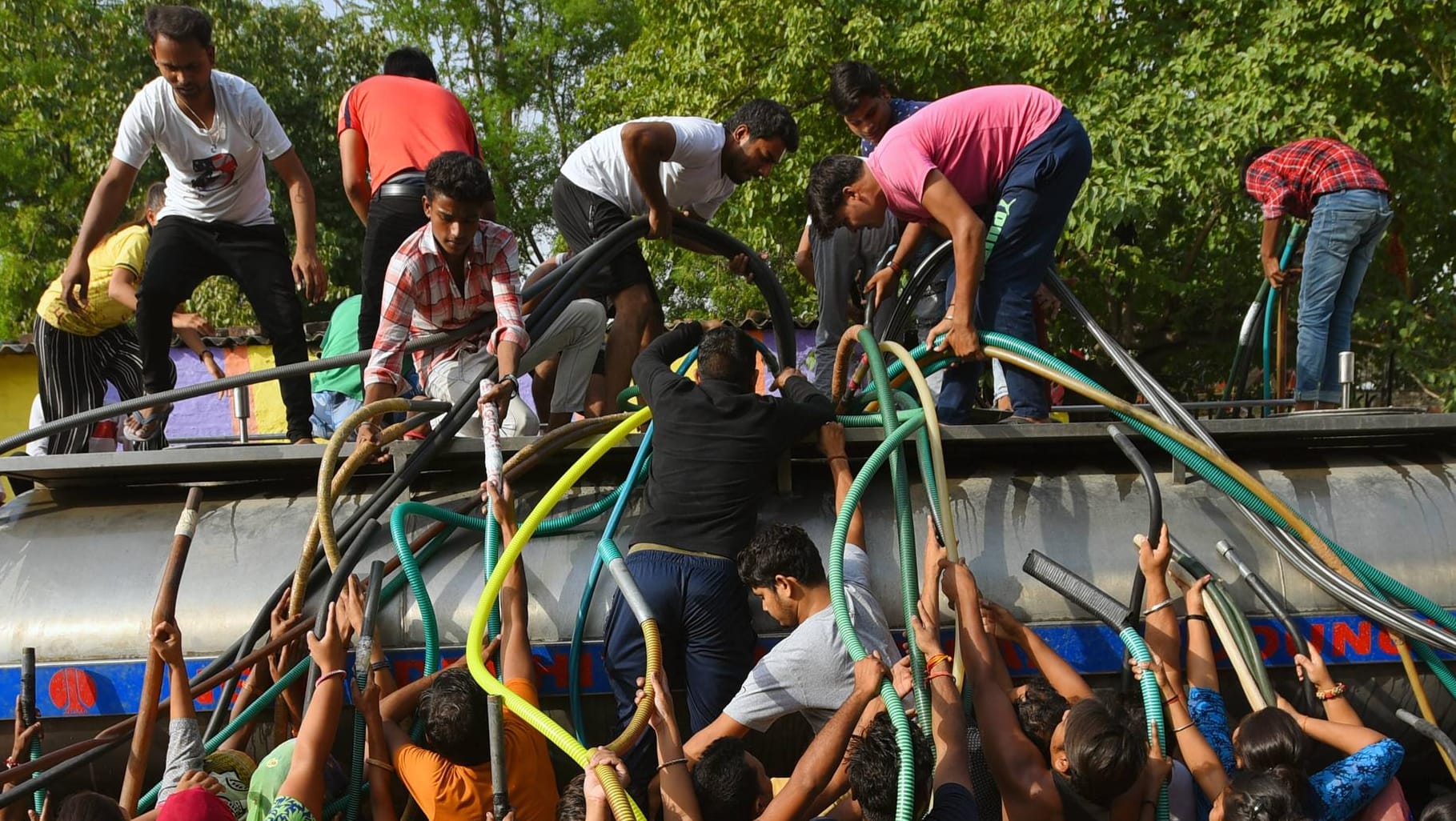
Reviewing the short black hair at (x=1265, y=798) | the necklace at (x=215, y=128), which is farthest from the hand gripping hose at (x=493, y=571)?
the short black hair at (x=1265, y=798)

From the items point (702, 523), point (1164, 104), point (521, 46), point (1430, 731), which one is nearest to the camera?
point (1430, 731)

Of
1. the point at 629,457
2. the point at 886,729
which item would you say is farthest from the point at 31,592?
the point at 886,729

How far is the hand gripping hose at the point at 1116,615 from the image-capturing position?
331 cm

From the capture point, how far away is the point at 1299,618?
3.82 meters

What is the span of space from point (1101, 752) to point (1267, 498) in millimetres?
1102

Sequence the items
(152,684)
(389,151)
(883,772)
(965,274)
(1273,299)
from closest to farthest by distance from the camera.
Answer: (883,772) → (152,684) → (965,274) → (389,151) → (1273,299)

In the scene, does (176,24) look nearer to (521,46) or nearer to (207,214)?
(207,214)

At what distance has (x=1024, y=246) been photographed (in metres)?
4.52

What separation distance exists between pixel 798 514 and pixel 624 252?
1.50m

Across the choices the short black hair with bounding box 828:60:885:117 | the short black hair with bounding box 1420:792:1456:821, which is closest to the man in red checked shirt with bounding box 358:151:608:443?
Result: the short black hair with bounding box 828:60:885:117

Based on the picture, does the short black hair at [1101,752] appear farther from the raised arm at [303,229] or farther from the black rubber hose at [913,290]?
the raised arm at [303,229]

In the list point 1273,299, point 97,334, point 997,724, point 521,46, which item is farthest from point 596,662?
point 521,46

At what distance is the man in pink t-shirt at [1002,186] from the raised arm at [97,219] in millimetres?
2511

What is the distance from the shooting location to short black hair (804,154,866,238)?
4508 mm
